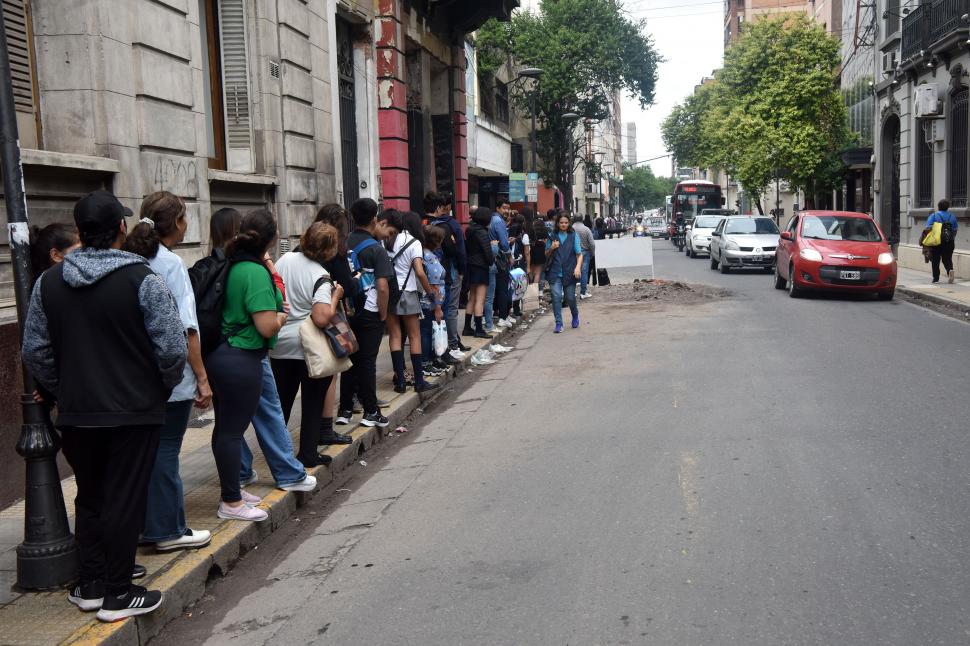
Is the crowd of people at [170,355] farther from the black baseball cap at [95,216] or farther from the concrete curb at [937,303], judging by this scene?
the concrete curb at [937,303]

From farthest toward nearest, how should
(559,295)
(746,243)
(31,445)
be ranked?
1. (746,243)
2. (559,295)
3. (31,445)

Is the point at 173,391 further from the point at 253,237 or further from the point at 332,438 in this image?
the point at 332,438

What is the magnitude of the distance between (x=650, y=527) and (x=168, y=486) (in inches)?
100

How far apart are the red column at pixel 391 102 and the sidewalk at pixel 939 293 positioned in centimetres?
962

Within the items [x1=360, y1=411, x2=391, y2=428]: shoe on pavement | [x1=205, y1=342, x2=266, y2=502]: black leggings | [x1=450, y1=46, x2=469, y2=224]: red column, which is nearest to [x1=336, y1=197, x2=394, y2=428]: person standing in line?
[x1=360, y1=411, x2=391, y2=428]: shoe on pavement

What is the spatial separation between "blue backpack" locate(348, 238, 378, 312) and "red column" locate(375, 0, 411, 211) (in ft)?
27.5

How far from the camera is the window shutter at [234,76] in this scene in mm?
10898

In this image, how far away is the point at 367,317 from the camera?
307 inches

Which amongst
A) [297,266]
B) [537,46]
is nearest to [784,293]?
[297,266]

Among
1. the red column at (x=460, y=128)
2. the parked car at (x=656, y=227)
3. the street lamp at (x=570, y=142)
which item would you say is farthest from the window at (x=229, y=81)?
the parked car at (x=656, y=227)

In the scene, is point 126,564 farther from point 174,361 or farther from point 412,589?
point 412,589

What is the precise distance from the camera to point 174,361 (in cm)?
399

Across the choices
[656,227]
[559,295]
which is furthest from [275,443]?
[656,227]

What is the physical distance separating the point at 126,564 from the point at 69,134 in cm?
484
